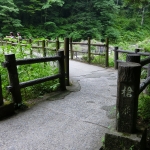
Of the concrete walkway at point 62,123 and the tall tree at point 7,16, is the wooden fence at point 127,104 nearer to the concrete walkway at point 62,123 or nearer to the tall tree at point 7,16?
the concrete walkway at point 62,123

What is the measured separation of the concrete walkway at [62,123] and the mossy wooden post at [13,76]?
312 millimetres

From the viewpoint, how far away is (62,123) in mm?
2770

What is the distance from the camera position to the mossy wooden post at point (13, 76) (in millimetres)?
2989

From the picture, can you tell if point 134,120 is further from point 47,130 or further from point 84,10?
point 84,10

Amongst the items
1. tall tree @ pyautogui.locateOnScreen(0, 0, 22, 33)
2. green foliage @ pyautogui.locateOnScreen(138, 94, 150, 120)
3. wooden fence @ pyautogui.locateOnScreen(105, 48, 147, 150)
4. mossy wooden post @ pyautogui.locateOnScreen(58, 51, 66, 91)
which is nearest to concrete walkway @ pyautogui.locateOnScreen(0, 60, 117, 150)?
mossy wooden post @ pyautogui.locateOnScreen(58, 51, 66, 91)

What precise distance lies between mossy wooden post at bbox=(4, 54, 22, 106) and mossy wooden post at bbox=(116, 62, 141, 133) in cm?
190

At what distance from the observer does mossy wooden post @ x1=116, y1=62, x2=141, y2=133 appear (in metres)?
1.79

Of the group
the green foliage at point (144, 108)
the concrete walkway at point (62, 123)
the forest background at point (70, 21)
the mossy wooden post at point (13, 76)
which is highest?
the forest background at point (70, 21)

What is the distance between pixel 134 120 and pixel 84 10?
26769 mm

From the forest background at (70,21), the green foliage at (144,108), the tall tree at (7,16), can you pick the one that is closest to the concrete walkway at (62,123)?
the green foliage at (144,108)

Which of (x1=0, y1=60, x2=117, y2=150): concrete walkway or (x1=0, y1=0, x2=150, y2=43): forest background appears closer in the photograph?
(x1=0, y1=60, x2=117, y2=150): concrete walkway

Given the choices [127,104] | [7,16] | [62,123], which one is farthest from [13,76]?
[7,16]

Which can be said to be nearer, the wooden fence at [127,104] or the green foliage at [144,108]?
the wooden fence at [127,104]

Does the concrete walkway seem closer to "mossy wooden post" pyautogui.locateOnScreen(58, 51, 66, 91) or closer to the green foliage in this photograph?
"mossy wooden post" pyautogui.locateOnScreen(58, 51, 66, 91)
